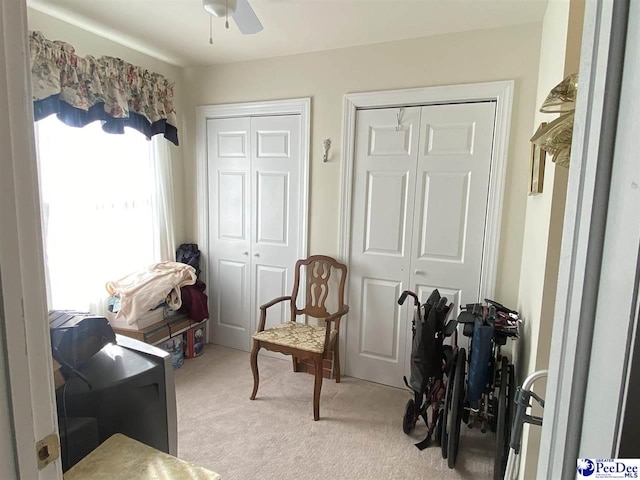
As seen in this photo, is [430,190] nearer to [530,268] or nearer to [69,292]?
[530,268]

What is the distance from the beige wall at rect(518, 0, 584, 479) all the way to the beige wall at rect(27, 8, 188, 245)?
2.80 m

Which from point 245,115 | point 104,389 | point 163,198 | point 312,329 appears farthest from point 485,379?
point 163,198

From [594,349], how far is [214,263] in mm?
3296

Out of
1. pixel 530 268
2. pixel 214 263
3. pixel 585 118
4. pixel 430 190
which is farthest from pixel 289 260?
pixel 585 118

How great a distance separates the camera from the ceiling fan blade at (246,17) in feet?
5.60

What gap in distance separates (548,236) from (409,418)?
1459 mm

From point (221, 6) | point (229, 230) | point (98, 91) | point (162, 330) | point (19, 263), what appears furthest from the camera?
point (229, 230)

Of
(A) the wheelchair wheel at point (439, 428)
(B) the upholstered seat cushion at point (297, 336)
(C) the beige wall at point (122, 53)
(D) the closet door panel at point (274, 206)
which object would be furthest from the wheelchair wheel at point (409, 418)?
(C) the beige wall at point (122, 53)

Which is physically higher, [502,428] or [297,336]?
[297,336]

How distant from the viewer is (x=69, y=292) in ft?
8.27

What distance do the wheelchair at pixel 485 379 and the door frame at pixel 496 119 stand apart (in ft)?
1.51

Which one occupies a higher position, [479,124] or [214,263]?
[479,124]

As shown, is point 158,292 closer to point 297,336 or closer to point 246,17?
point 297,336

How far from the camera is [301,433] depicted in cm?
226
